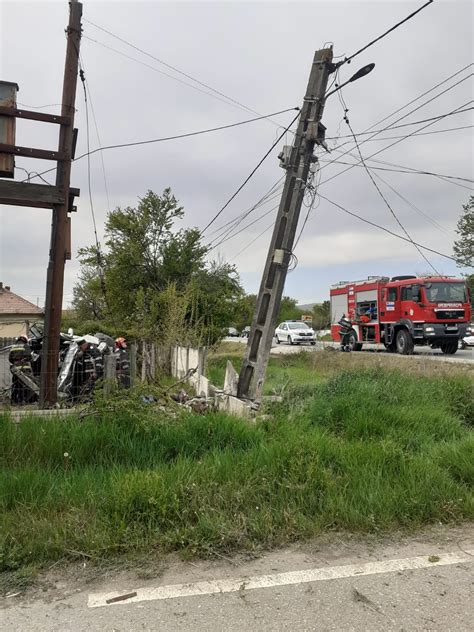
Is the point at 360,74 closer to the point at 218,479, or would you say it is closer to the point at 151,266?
the point at 218,479

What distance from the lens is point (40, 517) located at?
3607 millimetres

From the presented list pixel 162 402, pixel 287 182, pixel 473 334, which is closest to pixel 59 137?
pixel 287 182

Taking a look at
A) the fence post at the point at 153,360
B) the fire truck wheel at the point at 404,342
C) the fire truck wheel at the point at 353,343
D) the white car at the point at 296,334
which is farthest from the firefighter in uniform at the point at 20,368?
the white car at the point at 296,334

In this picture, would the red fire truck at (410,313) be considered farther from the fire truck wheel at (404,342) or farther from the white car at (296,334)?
the white car at (296,334)

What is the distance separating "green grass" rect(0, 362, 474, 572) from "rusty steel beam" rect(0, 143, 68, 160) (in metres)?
3.73

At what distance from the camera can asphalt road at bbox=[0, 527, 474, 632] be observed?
8.36ft

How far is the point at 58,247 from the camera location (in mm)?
7016

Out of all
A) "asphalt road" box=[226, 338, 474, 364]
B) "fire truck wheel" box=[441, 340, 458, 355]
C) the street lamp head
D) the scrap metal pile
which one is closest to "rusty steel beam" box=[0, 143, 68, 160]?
the scrap metal pile

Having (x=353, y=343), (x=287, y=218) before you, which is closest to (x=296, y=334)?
(x=353, y=343)

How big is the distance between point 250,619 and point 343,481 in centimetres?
188

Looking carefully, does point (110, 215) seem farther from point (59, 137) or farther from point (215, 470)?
point (215, 470)

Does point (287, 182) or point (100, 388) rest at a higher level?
point (287, 182)

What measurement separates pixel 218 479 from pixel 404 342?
15796 millimetres

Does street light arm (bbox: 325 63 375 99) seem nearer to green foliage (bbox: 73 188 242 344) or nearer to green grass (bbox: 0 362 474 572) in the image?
green grass (bbox: 0 362 474 572)
